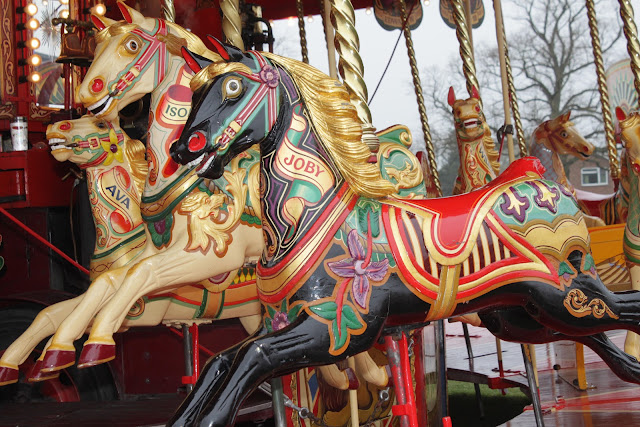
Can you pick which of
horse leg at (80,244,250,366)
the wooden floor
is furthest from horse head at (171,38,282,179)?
the wooden floor

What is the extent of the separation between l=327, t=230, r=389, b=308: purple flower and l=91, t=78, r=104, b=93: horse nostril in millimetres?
1498

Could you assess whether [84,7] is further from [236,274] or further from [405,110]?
[405,110]

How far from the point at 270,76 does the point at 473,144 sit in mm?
2700

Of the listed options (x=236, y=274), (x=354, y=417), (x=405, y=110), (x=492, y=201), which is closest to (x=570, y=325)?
(x=492, y=201)

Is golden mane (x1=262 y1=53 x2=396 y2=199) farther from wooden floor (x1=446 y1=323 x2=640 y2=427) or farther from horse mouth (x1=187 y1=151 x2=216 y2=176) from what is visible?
wooden floor (x1=446 y1=323 x2=640 y2=427)

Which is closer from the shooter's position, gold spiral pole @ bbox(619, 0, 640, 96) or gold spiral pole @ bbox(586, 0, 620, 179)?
gold spiral pole @ bbox(619, 0, 640, 96)

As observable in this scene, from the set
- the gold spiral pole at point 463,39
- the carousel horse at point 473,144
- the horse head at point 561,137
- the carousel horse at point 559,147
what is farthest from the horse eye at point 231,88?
the horse head at point 561,137

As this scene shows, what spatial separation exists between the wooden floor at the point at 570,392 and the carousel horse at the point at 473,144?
4.29 feet

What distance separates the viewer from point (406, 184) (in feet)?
10.3

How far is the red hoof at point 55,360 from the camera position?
2.32 meters

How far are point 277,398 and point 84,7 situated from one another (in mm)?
3701

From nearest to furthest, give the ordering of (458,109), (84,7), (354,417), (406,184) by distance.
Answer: (354,417) → (406,184) → (458,109) → (84,7)

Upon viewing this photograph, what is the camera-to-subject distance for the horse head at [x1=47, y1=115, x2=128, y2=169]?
339 centimetres

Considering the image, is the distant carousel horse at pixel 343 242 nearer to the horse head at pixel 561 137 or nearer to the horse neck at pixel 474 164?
the horse neck at pixel 474 164
